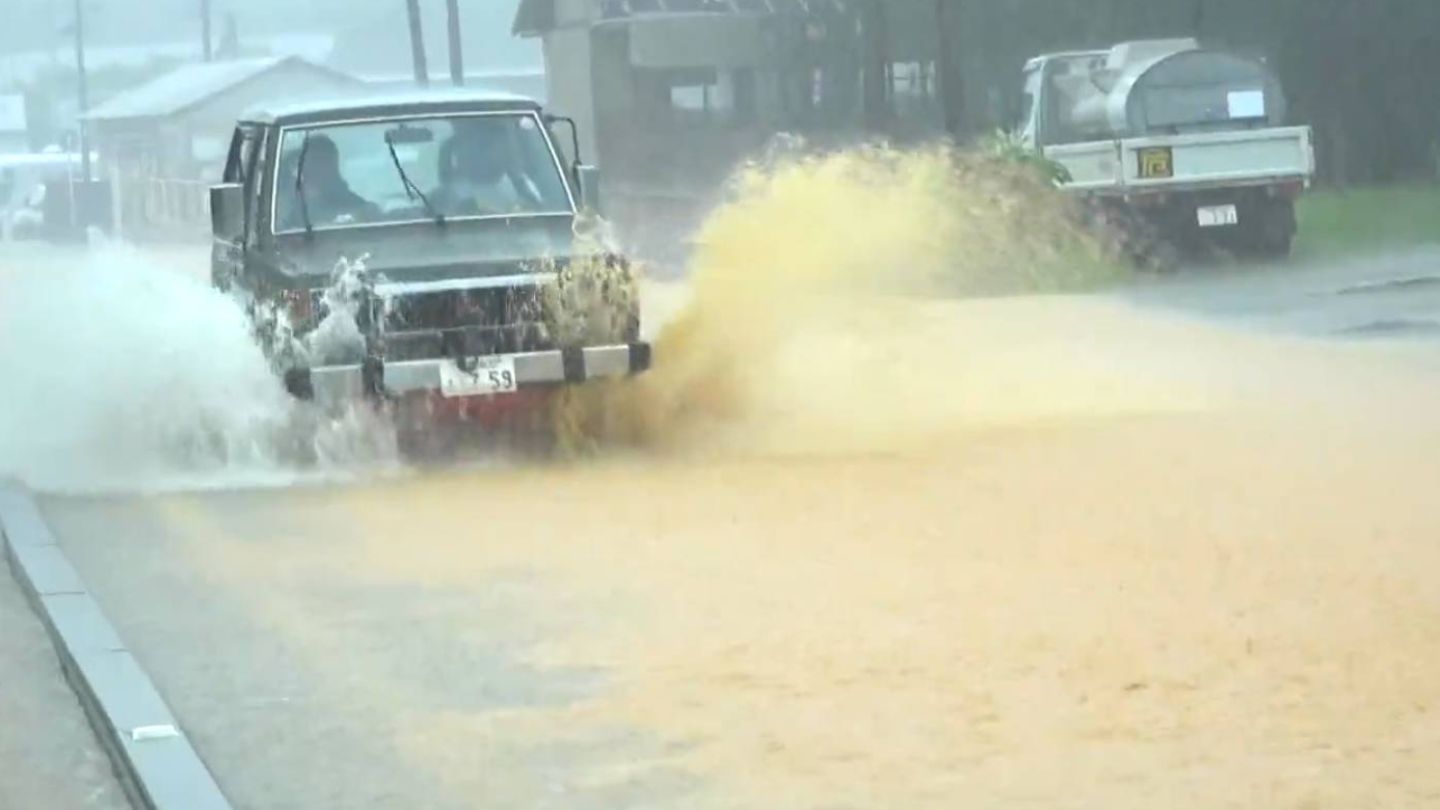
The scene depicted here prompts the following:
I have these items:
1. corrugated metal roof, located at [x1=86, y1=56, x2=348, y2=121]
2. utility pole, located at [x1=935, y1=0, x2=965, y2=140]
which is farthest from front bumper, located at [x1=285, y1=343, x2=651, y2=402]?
corrugated metal roof, located at [x1=86, y1=56, x2=348, y2=121]

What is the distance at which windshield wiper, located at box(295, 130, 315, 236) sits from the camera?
1403 centimetres

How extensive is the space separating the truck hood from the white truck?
1301 centimetres

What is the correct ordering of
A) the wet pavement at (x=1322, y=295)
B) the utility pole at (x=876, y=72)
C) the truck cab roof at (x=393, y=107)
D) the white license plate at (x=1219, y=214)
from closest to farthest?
the truck cab roof at (x=393, y=107) < the wet pavement at (x=1322, y=295) < the white license plate at (x=1219, y=214) < the utility pole at (x=876, y=72)

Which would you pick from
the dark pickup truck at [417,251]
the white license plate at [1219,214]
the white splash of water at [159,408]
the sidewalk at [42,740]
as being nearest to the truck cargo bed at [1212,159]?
the white license plate at [1219,214]

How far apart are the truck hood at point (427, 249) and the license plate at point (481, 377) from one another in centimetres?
43

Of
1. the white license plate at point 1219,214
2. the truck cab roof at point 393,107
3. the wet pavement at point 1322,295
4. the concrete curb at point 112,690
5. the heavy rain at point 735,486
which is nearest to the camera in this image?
the concrete curb at point 112,690

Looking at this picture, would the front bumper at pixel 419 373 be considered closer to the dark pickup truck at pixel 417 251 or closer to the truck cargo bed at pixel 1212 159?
the dark pickup truck at pixel 417 251

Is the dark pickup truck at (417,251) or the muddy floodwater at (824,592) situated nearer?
the muddy floodwater at (824,592)

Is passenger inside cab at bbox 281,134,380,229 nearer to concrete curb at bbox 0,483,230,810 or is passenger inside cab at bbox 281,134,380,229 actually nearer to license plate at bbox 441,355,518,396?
license plate at bbox 441,355,518,396

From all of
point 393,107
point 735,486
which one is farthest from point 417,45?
point 735,486

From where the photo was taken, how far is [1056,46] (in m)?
41.0

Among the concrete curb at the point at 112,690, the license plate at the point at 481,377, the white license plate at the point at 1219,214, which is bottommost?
the white license plate at the point at 1219,214

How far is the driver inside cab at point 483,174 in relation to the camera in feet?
46.6

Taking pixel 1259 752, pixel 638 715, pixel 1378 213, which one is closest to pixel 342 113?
pixel 638 715
